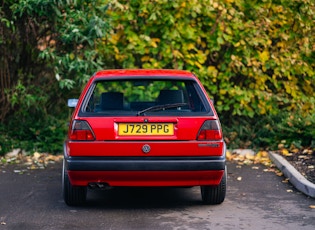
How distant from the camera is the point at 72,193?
768cm

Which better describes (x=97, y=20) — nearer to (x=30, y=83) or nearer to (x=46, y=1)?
(x=46, y=1)

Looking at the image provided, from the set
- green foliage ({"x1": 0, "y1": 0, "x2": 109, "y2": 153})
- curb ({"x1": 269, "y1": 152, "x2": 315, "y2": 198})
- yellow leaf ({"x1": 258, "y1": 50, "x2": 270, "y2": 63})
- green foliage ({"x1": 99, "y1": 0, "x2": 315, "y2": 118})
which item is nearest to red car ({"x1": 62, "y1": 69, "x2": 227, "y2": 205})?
curb ({"x1": 269, "y1": 152, "x2": 315, "y2": 198})

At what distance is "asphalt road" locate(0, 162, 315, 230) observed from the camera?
6.83 metres

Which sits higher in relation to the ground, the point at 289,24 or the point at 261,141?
the point at 289,24

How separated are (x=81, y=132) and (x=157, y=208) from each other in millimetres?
1187

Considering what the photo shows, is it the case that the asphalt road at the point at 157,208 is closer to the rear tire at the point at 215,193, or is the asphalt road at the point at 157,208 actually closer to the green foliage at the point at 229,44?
the rear tire at the point at 215,193

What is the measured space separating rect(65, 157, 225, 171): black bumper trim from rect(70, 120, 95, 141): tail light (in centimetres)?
20

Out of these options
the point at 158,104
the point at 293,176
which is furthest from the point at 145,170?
the point at 293,176

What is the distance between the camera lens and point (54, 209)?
300 inches

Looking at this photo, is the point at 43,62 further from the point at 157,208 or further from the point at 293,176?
the point at 157,208

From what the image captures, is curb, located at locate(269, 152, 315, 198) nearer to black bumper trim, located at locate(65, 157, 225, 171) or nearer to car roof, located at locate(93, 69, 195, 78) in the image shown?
black bumper trim, located at locate(65, 157, 225, 171)

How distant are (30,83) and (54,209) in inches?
219

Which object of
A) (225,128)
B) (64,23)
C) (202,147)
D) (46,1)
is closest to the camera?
(202,147)

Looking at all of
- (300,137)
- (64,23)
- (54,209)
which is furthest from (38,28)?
(54,209)
